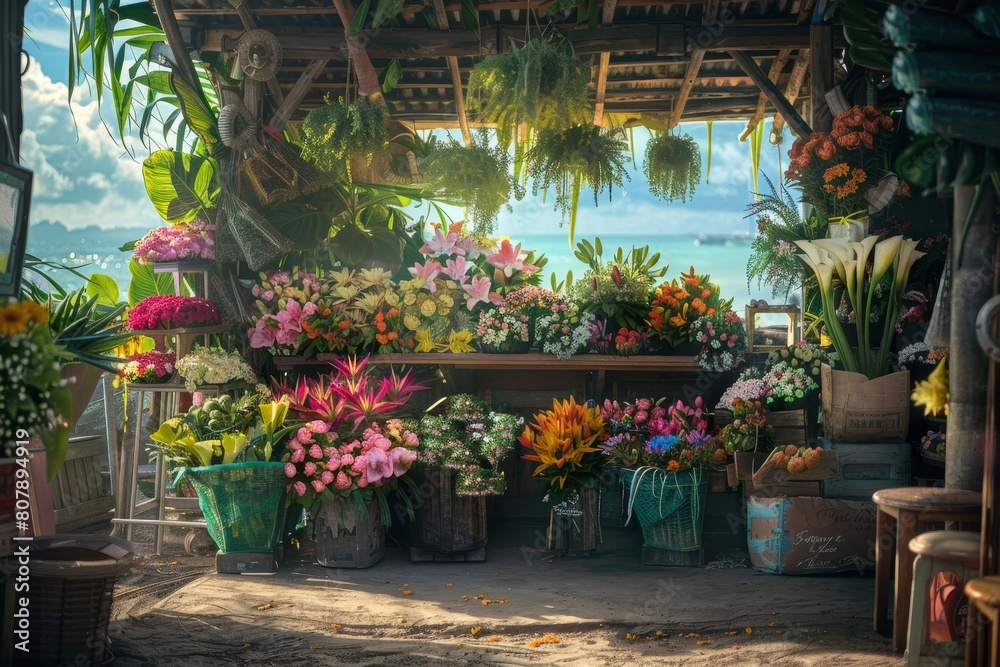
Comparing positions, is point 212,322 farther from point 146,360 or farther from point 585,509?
point 585,509

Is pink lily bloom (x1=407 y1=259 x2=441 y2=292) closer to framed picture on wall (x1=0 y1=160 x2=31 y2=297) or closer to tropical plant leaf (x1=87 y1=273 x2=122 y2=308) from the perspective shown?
framed picture on wall (x1=0 y1=160 x2=31 y2=297)

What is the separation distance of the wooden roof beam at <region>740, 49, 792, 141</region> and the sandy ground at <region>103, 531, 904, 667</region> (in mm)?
3524

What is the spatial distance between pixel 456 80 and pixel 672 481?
3298mm

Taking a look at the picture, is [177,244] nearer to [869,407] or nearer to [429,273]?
[429,273]

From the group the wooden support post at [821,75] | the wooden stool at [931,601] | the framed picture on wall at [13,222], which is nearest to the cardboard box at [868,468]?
the wooden stool at [931,601]

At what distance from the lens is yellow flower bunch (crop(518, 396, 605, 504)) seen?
5848 millimetres

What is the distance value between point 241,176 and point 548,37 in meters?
2.29

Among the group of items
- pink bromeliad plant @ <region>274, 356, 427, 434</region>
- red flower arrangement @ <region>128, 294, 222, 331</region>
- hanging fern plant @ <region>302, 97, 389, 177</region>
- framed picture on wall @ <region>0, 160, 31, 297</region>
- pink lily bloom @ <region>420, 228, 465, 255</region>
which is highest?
hanging fern plant @ <region>302, 97, 389, 177</region>

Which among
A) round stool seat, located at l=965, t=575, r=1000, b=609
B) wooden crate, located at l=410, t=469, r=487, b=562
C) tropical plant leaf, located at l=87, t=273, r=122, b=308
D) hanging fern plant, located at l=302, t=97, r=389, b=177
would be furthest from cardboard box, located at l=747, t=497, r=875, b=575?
tropical plant leaf, located at l=87, t=273, r=122, b=308

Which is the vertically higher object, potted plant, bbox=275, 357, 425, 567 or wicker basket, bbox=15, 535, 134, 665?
potted plant, bbox=275, 357, 425, 567

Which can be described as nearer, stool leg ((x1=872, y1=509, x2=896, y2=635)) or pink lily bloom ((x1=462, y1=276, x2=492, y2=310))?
stool leg ((x1=872, y1=509, x2=896, y2=635))

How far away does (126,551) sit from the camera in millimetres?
4227

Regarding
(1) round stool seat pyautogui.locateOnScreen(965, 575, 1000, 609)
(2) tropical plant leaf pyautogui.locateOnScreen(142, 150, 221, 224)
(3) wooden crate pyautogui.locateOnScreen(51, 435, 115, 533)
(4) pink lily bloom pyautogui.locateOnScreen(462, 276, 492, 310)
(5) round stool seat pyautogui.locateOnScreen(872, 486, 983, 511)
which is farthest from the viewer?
(2) tropical plant leaf pyautogui.locateOnScreen(142, 150, 221, 224)

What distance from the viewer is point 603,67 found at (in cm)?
684
